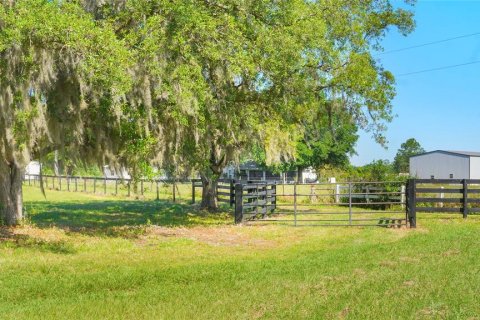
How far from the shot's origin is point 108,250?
35.2 ft

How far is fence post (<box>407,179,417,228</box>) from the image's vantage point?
1437 cm

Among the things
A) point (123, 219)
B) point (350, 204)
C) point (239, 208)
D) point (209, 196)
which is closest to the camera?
point (350, 204)

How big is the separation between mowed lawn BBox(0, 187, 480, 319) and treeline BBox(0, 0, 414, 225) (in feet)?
6.84

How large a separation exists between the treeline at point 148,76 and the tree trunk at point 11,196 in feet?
0.08

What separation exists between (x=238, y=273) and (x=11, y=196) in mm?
7682

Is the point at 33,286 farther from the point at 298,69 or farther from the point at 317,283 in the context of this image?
the point at 298,69

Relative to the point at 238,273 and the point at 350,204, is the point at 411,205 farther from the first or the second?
the point at 238,273

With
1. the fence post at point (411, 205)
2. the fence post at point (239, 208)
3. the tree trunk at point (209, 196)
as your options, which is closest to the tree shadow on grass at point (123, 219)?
the tree trunk at point (209, 196)

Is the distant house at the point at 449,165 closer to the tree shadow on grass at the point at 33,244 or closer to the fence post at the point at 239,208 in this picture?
the fence post at the point at 239,208

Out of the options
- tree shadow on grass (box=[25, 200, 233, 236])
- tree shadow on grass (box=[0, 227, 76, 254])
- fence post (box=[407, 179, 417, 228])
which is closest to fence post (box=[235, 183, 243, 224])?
tree shadow on grass (box=[25, 200, 233, 236])

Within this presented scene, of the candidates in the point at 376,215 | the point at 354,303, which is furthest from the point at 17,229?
the point at 376,215

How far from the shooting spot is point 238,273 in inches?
323

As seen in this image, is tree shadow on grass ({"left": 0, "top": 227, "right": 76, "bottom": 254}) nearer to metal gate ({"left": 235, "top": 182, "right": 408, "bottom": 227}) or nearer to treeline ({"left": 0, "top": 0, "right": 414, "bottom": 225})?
treeline ({"left": 0, "top": 0, "right": 414, "bottom": 225})

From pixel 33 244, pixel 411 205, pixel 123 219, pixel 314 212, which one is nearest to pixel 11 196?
pixel 33 244
